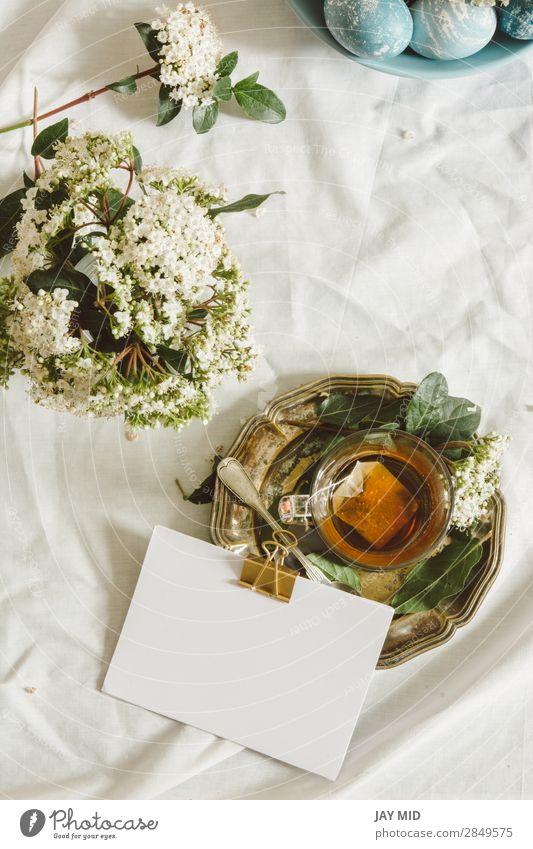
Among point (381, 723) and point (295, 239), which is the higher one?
point (295, 239)

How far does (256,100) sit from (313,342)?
0.79 feet

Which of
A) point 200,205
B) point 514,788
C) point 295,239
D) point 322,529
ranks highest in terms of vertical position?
point 200,205

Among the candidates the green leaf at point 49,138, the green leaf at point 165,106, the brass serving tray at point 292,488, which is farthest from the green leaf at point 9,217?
the brass serving tray at point 292,488

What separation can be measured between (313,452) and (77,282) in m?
0.27

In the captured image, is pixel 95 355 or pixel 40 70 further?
pixel 40 70

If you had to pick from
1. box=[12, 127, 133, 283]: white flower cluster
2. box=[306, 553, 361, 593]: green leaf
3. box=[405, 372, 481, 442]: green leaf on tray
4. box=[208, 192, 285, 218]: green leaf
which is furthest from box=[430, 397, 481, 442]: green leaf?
box=[12, 127, 133, 283]: white flower cluster

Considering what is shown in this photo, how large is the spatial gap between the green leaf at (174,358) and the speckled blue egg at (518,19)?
446mm

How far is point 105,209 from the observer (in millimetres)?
490

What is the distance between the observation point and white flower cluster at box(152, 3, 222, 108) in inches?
23.9

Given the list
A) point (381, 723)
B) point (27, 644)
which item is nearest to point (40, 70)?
point (27, 644)

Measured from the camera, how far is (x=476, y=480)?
24.1 inches

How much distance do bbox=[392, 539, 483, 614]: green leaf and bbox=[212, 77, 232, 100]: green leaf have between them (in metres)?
0.48

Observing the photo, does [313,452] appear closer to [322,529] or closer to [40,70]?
[322,529]

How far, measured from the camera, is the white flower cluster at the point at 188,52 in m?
0.61
